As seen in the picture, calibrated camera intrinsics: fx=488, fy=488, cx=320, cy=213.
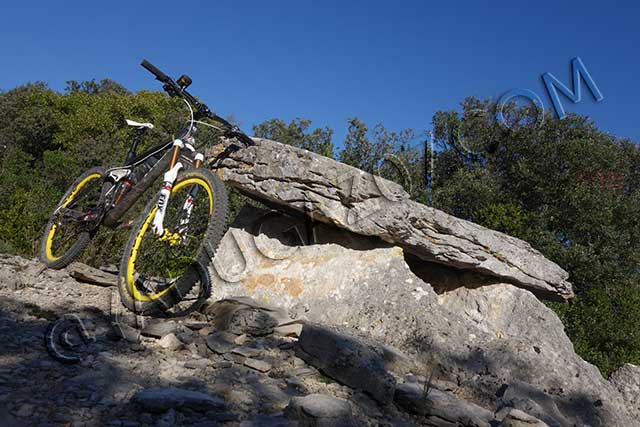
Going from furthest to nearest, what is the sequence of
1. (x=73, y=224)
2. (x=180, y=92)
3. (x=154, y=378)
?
(x=73, y=224)
(x=180, y=92)
(x=154, y=378)

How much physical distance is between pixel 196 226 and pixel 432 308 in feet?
9.25

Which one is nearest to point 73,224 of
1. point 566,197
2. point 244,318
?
point 244,318

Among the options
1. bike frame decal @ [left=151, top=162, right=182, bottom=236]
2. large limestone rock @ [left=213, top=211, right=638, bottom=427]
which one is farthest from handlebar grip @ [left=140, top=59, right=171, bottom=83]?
large limestone rock @ [left=213, top=211, right=638, bottom=427]

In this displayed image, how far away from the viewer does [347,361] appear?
339cm

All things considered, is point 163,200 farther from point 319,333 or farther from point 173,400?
point 173,400

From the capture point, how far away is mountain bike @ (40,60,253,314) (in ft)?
13.3

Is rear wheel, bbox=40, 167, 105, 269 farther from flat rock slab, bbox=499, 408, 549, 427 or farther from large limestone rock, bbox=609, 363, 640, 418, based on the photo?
large limestone rock, bbox=609, 363, 640, 418

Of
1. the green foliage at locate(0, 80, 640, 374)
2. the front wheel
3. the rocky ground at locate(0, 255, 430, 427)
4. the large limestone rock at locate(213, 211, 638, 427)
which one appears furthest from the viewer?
the green foliage at locate(0, 80, 640, 374)

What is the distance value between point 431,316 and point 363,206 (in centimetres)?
158

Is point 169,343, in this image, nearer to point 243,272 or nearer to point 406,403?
point 406,403

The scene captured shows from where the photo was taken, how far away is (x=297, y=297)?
233 inches

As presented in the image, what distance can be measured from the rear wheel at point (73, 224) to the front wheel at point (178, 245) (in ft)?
2.76

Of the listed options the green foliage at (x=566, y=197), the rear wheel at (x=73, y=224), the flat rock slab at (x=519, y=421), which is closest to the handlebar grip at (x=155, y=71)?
the rear wheel at (x=73, y=224)

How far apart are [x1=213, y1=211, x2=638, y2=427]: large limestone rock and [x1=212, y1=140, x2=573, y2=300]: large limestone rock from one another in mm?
360
